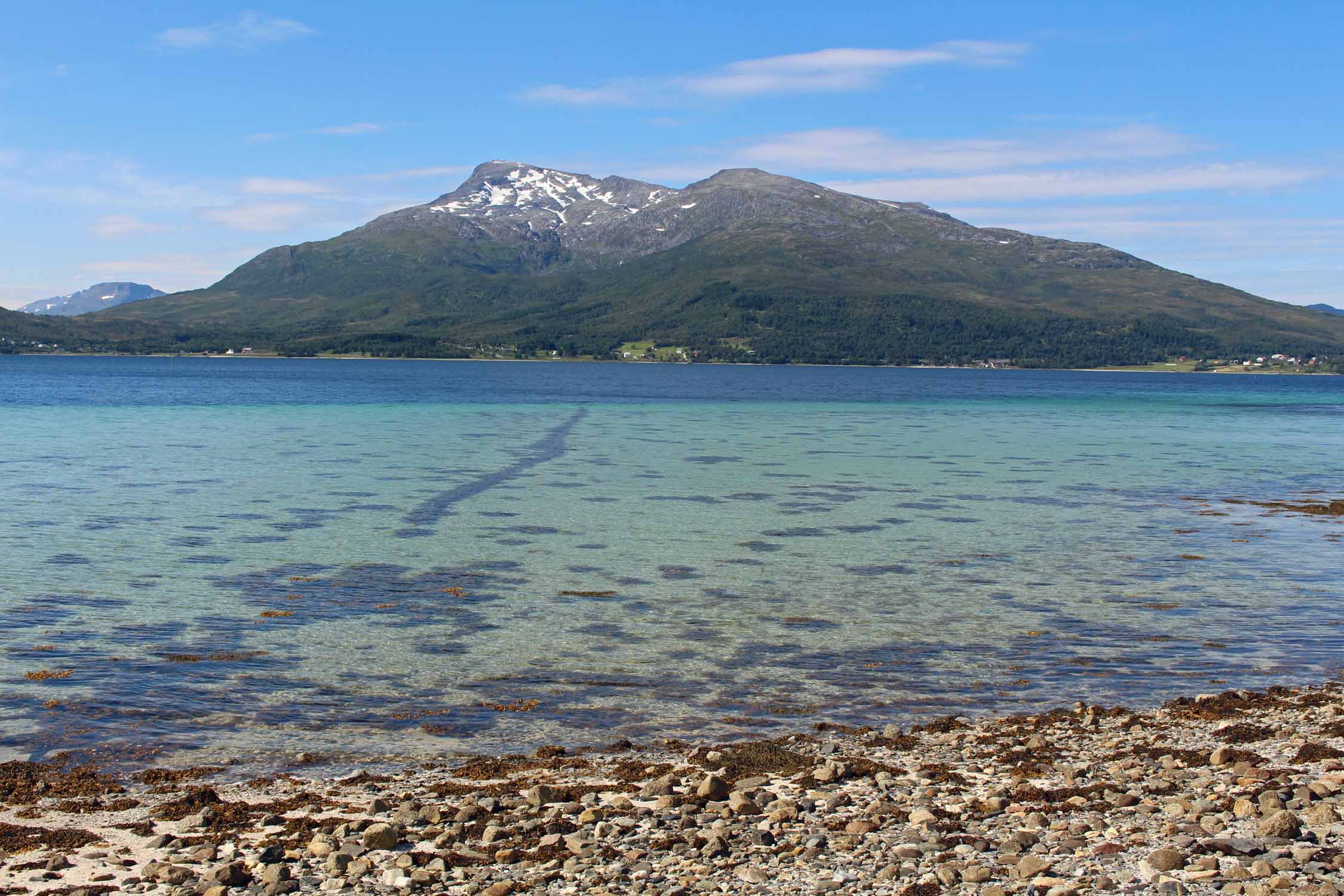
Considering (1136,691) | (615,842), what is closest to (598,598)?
(1136,691)

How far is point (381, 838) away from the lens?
959 cm

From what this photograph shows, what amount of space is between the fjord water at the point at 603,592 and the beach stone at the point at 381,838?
3043 millimetres

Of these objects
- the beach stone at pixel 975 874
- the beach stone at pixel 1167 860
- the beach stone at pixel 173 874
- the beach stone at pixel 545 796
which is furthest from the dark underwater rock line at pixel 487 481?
the beach stone at pixel 1167 860

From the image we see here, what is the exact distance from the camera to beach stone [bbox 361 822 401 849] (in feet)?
31.3

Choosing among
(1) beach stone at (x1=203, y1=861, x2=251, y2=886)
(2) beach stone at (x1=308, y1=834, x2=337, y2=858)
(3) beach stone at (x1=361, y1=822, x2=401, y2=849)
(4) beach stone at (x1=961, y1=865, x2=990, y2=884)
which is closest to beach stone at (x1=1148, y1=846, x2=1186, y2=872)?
(4) beach stone at (x1=961, y1=865, x2=990, y2=884)

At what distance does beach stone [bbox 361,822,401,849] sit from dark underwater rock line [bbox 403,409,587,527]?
21852mm

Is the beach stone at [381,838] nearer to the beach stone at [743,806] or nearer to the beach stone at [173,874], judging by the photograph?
the beach stone at [173,874]

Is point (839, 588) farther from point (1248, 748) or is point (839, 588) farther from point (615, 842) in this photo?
point (615, 842)

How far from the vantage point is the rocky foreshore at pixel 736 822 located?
8.92 metres

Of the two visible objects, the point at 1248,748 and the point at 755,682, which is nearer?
the point at 1248,748

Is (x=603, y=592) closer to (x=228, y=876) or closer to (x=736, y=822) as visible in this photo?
(x=736, y=822)

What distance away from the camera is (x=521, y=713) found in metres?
14.5

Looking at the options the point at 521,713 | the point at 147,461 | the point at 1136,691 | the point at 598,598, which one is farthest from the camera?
the point at 147,461

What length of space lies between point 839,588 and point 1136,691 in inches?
313
